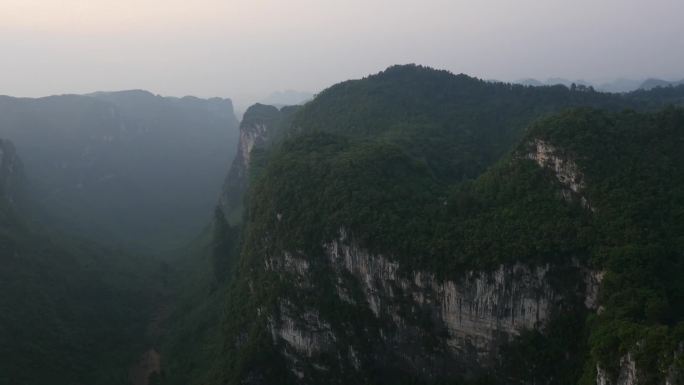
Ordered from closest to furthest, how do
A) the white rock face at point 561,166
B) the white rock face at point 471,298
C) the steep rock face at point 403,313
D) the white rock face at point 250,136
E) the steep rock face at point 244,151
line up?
the white rock face at point 471,298, the steep rock face at point 403,313, the white rock face at point 561,166, the steep rock face at point 244,151, the white rock face at point 250,136

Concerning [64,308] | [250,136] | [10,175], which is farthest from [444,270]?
[10,175]

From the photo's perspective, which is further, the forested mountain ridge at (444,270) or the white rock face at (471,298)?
the white rock face at (471,298)

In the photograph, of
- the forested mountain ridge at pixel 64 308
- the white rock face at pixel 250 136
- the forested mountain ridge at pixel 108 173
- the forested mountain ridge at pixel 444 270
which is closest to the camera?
the forested mountain ridge at pixel 444 270

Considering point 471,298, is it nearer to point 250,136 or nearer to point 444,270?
point 444,270

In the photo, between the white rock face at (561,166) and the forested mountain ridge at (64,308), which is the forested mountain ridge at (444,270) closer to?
the white rock face at (561,166)

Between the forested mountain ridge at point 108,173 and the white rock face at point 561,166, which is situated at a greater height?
the white rock face at point 561,166

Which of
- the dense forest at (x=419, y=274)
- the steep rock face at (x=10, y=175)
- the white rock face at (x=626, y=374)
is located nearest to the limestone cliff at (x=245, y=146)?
the dense forest at (x=419, y=274)

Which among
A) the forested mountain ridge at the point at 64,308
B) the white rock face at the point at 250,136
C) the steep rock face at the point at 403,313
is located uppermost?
the white rock face at the point at 250,136
